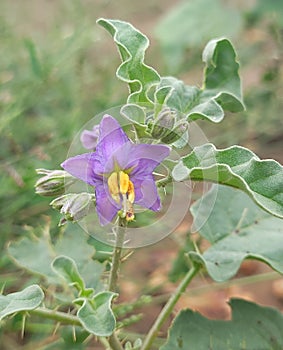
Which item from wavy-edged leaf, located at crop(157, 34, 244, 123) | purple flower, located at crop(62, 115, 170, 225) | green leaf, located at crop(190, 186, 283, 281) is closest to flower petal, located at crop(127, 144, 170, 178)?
purple flower, located at crop(62, 115, 170, 225)

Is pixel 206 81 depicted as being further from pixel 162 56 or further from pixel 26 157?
pixel 162 56

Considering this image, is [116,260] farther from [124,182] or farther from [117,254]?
[124,182]

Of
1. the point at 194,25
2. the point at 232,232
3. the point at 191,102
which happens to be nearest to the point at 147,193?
the point at 191,102

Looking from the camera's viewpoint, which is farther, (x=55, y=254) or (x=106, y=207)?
(x=55, y=254)

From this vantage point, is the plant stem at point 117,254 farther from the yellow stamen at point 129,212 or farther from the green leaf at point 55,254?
the green leaf at point 55,254

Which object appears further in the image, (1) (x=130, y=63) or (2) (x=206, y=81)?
(2) (x=206, y=81)

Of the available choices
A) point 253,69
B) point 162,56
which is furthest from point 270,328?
point 253,69

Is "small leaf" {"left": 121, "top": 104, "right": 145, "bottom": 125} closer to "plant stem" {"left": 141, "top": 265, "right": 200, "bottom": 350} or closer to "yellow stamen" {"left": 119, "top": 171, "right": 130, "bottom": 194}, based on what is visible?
"yellow stamen" {"left": 119, "top": 171, "right": 130, "bottom": 194}
